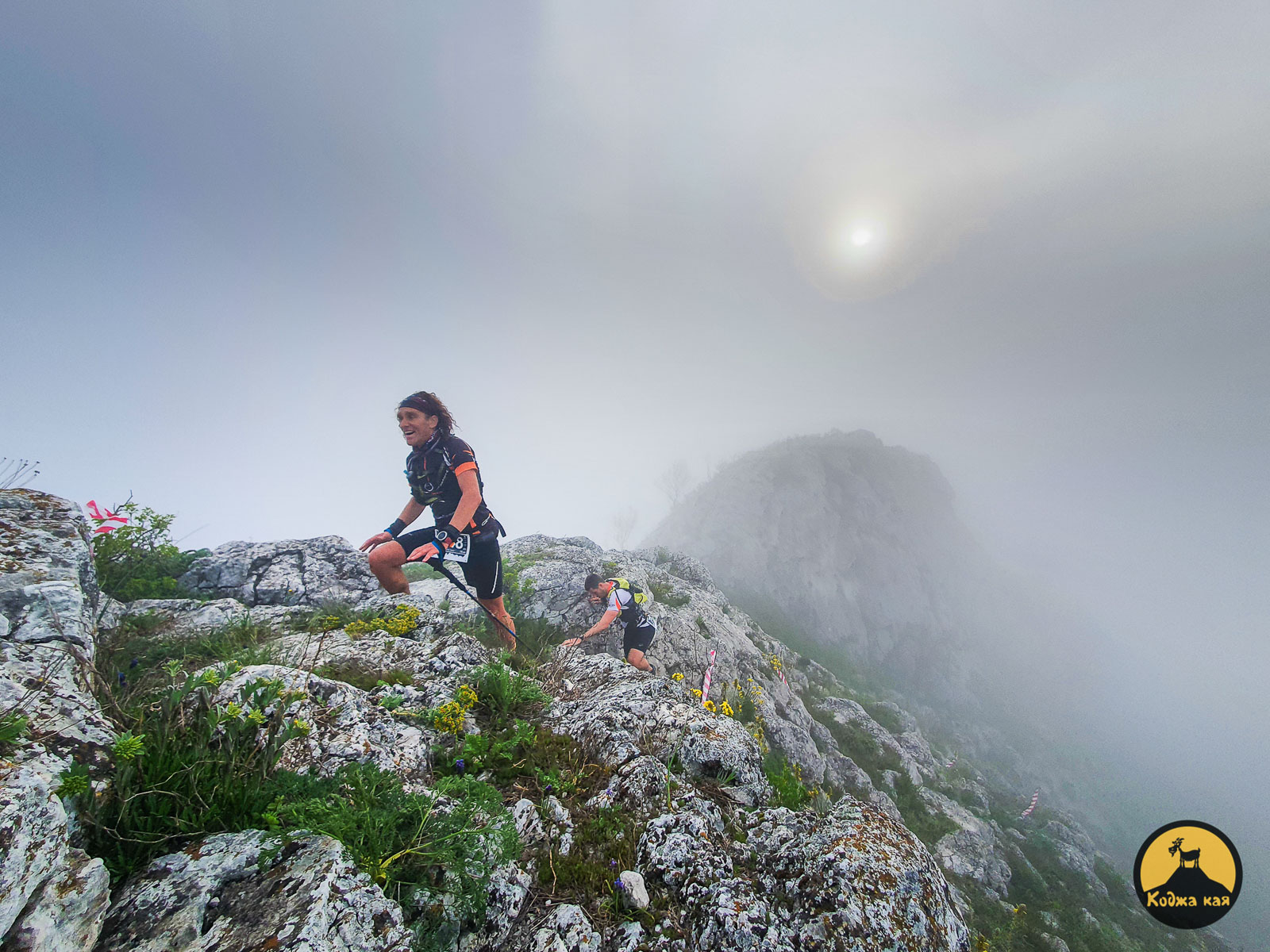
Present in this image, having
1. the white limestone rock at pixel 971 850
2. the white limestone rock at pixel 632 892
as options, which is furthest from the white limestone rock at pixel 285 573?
the white limestone rock at pixel 971 850

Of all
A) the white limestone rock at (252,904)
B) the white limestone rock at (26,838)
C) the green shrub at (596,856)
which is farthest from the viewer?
the green shrub at (596,856)

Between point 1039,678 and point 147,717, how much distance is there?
4189 inches

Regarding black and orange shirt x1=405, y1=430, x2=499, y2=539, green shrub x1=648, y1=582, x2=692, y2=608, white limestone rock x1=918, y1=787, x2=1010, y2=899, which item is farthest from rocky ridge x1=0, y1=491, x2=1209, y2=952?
white limestone rock x1=918, y1=787, x2=1010, y2=899

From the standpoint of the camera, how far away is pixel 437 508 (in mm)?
7918

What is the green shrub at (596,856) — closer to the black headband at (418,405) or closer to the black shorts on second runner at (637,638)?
the black shorts on second runner at (637,638)

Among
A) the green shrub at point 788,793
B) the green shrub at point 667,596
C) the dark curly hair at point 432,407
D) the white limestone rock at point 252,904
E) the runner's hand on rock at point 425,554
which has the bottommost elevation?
the green shrub at point 667,596

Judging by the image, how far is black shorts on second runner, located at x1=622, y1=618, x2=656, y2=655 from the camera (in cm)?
1030

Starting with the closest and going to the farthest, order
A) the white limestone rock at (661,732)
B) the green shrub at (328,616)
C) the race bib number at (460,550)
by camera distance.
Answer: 1. the white limestone rock at (661,732)
2. the green shrub at (328,616)
3. the race bib number at (460,550)

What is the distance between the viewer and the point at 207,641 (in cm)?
548

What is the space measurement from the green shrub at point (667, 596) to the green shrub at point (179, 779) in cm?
1410

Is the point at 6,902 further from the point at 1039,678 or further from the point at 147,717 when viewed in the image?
the point at 1039,678

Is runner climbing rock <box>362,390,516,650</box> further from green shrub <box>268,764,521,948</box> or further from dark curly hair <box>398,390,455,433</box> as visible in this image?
green shrub <box>268,764,521,948</box>

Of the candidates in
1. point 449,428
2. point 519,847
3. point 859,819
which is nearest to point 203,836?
point 519,847

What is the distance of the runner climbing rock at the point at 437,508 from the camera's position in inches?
293
